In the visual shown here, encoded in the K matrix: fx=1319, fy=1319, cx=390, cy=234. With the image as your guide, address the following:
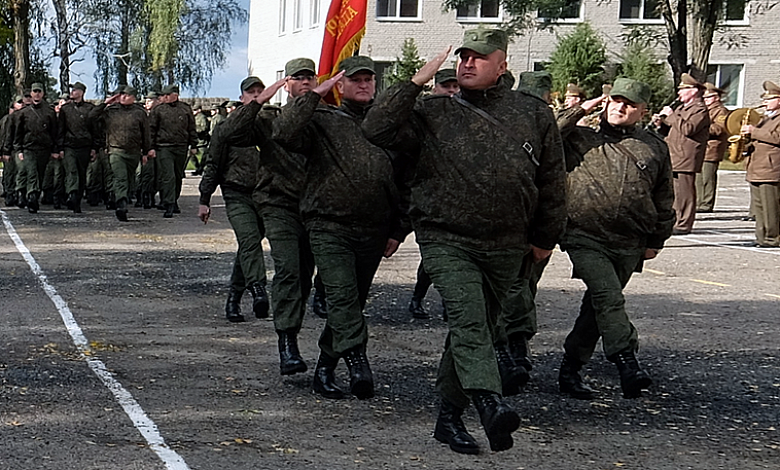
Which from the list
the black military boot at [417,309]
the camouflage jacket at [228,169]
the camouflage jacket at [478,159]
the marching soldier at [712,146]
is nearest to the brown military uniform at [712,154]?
the marching soldier at [712,146]

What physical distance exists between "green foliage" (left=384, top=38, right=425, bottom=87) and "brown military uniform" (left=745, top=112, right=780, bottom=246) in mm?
22198

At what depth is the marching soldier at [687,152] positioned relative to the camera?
60.8ft

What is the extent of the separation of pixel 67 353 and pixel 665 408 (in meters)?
3.80

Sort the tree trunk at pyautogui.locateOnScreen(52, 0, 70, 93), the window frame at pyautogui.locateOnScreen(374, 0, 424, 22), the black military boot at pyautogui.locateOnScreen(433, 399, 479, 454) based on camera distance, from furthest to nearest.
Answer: the tree trunk at pyautogui.locateOnScreen(52, 0, 70, 93) < the window frame at pyautogui.locateOnScreen(374, 0, 424, 22) < the black military boot at pyautogui.locateOnScreen(433, 399, 479, 454)

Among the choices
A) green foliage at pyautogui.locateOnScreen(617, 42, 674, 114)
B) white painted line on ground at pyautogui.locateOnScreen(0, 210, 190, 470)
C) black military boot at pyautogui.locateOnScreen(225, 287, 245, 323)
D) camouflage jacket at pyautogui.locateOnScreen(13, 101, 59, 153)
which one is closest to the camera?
white painted line on ground at pyautogui.locateOnScreen(0, 210, 190, 470)

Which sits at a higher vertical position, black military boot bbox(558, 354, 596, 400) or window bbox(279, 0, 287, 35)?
window bbox(279, 0, 287, 35)

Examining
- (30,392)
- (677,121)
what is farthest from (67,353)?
(677,121)

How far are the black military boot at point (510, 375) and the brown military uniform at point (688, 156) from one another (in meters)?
11.3

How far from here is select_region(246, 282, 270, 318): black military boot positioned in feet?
32.0

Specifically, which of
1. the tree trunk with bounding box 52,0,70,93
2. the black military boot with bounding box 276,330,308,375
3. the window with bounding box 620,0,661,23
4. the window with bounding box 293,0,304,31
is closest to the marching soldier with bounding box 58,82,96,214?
the black military boot with bounding box 276,330,308,375

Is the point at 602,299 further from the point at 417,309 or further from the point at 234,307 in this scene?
the point at 234,307

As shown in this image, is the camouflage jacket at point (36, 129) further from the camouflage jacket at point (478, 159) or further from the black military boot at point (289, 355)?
the camouflage jacket at point (478, 159)

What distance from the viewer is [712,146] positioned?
21.2 meters

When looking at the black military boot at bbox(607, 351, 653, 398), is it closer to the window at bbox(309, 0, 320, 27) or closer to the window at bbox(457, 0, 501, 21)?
the window at bbox(457, 0, 501, 21)
